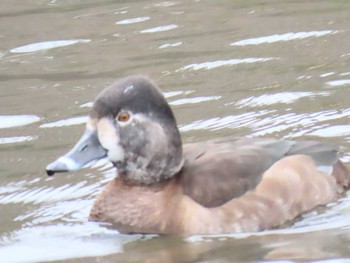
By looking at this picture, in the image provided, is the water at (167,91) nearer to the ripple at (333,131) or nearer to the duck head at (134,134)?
the ripple at (333,131)

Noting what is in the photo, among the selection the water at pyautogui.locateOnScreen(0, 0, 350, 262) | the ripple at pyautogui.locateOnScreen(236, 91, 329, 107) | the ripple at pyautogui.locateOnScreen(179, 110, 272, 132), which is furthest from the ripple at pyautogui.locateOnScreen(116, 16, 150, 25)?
the ripple at pyautogui.locateOnScreen(179, 110, 272, 132)

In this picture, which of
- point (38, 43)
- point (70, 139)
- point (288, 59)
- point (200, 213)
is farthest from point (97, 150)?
point (38, 43)

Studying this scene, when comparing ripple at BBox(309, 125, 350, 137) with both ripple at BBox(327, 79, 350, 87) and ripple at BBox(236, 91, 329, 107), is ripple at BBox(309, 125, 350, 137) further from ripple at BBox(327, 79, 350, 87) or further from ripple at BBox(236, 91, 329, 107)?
ripple at BBox(327, 79, 350, 87)

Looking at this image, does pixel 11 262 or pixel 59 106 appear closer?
pixel 11 262

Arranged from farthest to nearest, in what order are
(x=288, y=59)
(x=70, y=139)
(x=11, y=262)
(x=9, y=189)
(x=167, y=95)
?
(x=288, y=59), (x=167, y=95), (x=70, y=139), (x=9, y=189), (x=11, y=262)

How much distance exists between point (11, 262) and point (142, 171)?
981 millimetres

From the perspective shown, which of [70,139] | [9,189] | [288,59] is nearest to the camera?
[9,189]

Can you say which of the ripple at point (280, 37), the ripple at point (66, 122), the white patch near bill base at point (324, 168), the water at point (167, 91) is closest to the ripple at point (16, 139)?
the water at point (167, 91)

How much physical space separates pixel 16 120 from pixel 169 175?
→ 2424mm

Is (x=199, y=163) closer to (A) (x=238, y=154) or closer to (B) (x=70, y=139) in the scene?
(A) (x=238, y=154)

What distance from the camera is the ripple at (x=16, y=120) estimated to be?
934cm

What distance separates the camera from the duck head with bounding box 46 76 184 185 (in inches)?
287

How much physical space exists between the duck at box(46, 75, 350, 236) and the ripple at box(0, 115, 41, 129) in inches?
81.3

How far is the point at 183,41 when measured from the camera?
1127 cm
